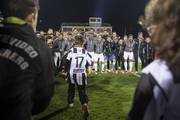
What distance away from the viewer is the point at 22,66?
3.30m

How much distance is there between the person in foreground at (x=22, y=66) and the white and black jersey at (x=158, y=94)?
1.02 m

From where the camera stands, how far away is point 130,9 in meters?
62.1

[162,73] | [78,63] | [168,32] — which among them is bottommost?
[162,73]

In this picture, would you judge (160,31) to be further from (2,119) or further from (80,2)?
(80,2)

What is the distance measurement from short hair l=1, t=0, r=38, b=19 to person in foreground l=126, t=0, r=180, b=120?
115 cm

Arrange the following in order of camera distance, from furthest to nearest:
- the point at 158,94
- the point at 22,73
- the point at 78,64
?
the point at 78,64 < the point at 22,73 < the point at 158,94

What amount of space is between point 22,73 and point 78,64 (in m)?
8.80

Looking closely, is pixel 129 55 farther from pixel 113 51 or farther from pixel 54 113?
pixel 54 113

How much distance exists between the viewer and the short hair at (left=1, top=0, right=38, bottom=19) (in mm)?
3404

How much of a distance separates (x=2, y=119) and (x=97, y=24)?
49.4 metres

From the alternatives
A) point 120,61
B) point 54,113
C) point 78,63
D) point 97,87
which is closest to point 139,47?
point 120,61

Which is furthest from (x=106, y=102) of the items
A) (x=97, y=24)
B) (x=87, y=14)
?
(x=87, y=14)

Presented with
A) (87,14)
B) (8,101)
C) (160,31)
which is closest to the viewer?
(160,31)

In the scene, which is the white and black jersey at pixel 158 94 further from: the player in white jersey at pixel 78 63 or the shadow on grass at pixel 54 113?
the player in white jersey at pixel 78 63
